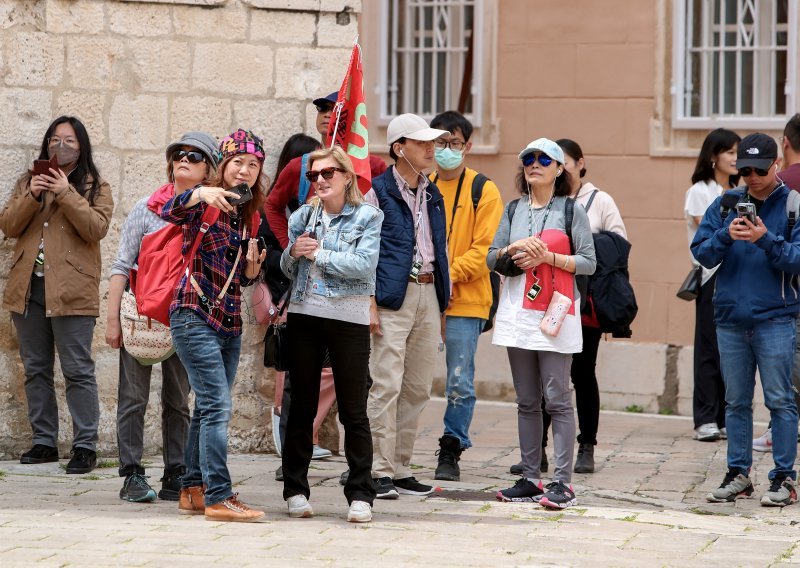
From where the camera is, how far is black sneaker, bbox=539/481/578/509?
24.4ft

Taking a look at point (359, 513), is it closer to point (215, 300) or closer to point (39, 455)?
point (215, 300)

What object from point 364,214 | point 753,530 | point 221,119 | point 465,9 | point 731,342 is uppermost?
point 465,9

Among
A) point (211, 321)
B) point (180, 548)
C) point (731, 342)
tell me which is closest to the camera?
point (180, 548)

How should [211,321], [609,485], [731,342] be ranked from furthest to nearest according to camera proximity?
1. [609,485]
2. [731,342]
3. [211,321]

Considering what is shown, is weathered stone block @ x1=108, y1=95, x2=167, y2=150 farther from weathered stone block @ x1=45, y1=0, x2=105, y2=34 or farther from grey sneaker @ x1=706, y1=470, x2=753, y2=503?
grey sneaker @ x1=706, y1=470, x2=753, y2=503

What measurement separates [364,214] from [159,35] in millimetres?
2529

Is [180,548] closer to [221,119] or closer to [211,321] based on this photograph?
[211,321]

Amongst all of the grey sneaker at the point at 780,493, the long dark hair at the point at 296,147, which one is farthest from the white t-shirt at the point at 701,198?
the long dark hair at the point at 296,147

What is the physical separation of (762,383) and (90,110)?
4.17 m

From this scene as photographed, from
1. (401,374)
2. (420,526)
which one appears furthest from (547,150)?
(420,526)

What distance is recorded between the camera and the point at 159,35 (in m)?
8.88

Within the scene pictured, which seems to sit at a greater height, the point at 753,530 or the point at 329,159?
the point at 329,159

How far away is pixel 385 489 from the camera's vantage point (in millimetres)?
7613

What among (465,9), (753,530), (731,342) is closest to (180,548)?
(753,530)
